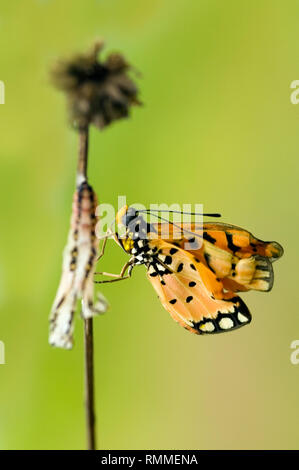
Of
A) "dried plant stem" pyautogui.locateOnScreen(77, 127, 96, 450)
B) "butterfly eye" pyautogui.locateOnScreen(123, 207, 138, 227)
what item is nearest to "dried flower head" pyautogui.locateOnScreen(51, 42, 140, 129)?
"dried plant stem" pyautogui.locateOnScreen(77, 127, 96, 450)

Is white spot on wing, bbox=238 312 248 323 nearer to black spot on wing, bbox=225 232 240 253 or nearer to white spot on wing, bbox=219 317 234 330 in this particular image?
white spot on wing, bbox=219 317 234 330

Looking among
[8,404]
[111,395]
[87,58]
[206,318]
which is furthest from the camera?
[111,395]

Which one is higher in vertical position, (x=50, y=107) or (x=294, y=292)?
(x=50, y=107)

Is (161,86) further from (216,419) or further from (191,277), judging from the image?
(216,419)

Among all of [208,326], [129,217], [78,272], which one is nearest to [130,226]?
[129,217]

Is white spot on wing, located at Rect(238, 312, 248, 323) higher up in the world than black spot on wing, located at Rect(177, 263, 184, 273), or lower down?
lower down

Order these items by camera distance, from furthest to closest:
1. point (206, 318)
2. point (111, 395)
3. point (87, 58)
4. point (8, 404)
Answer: point (111, 395) < point (8, 404) < point (206, 318) < point (87, 58)

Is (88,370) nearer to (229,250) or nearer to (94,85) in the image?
(94,85)

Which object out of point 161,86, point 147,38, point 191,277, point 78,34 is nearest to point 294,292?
point 191,277
